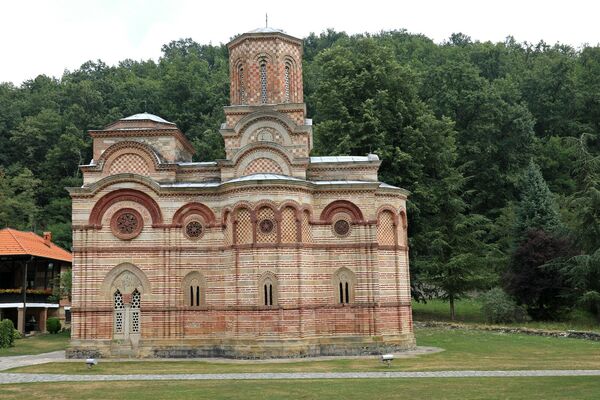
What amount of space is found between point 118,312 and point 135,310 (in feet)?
2.02

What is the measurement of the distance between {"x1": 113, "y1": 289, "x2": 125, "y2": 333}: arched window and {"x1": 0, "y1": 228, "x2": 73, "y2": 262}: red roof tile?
1304 cm

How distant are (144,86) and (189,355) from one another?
1844 inches

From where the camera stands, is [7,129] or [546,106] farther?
[7,129]

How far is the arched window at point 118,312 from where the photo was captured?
21.8 metres

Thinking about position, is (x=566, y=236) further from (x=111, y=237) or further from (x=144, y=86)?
(x=144, y=86)

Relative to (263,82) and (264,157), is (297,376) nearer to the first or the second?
(264,157)

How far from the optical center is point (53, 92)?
213 ft

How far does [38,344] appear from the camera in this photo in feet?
90.8

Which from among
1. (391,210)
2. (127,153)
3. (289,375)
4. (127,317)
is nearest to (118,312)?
(127,317)

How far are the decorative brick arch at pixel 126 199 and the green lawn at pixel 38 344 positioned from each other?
22.4 ft

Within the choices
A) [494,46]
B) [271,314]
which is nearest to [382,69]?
[271,314]

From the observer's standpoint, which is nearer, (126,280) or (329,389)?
(329,389)

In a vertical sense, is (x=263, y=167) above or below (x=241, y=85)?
below

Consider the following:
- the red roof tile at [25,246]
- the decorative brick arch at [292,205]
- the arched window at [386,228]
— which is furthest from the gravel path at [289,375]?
the red roof tile at [25,246]
